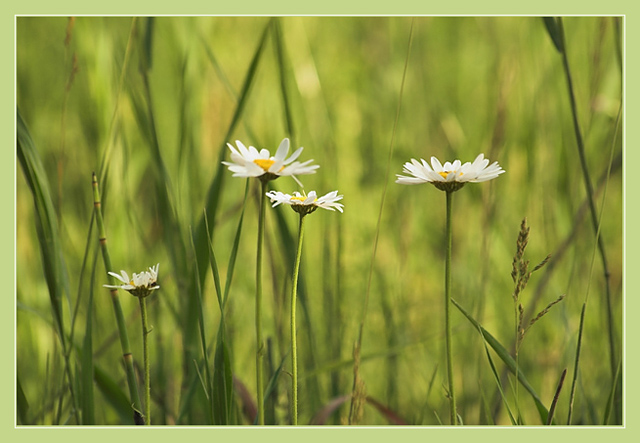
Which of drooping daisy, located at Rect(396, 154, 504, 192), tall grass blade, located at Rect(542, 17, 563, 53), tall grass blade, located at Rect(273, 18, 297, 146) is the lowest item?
drooping daisy, located at Rect(396, 154, 504, 192)

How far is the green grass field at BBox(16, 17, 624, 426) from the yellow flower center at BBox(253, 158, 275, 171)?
0.18 metres

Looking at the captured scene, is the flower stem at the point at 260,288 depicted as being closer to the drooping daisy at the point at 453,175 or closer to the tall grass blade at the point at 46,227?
the drooping daisy at the point at 453,175

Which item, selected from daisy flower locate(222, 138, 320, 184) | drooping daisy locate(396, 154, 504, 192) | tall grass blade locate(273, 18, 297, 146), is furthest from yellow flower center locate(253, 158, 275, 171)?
tall grass blade locate(273, 18, 297, 146)

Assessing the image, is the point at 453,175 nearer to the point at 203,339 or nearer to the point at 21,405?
the point at 203,339

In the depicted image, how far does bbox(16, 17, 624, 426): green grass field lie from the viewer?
75 centimetres

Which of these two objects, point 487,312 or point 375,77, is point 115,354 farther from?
point 375,77

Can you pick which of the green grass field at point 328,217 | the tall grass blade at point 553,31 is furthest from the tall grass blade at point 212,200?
the tall grass blade at point 553,31

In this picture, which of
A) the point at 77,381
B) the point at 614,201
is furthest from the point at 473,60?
the point at 77,381

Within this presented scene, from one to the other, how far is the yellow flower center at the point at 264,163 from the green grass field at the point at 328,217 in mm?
176

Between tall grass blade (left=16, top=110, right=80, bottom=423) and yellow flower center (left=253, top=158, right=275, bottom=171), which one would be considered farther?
tall grass blade (left=16, top=110, right=80, bottom=423)

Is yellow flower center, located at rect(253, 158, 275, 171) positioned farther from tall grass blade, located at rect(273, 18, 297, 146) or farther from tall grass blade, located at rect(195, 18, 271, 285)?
tall grass blade, located at rect(273, 18, 297, 146)

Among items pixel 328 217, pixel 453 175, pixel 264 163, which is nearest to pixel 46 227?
pixel 264 163

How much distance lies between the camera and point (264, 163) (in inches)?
18.8

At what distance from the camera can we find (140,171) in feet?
4.21
